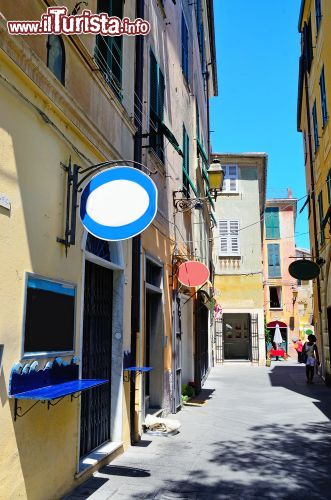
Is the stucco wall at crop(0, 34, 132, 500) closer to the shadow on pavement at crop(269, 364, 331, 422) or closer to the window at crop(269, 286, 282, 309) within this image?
the shadow on pavement at crop(269, 364, 331, 422)

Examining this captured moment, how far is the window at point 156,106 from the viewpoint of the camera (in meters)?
9.58

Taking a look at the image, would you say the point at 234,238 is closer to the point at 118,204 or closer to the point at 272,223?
the point at 272,223

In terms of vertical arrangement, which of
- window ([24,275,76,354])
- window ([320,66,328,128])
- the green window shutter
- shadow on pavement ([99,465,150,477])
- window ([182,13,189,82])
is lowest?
shadow on pavement ([99,465,150,477])

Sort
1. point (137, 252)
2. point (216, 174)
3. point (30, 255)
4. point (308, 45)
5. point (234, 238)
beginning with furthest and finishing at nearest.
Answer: point (234, 238)
point (308, 45)
point (216, 174)
point (137, 252)
point (30, 255)

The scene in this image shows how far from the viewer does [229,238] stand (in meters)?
28.7

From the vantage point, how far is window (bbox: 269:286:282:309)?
1556 inches

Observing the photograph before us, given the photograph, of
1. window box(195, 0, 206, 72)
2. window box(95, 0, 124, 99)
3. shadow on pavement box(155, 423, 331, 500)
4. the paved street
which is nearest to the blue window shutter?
window box(195, 0, 206, 72)

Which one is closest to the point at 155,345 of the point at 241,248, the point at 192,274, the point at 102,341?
the point at 192,274

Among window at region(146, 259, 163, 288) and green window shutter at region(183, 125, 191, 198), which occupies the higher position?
green window shutter at region(183, 125, 191, 198)

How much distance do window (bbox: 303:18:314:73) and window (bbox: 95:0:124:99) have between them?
1171 cm

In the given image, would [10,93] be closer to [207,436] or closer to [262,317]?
[207,436]

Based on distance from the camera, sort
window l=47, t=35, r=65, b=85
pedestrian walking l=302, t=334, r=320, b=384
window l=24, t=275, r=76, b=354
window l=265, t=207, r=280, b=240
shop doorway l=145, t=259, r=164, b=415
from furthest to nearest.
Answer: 1. window l=265, t=207, r=280, b=240
2. pedestrian walking l=302, t=334, r=320, b=384
3. shop doorway l=145, t=259, r=164, b=415
4. window l=47, t=35, r=65, b=85
5. window l=24, t=275, r=76, b=354

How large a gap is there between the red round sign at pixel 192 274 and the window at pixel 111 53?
480 centimetres

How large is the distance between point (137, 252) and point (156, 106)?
3.59 m
